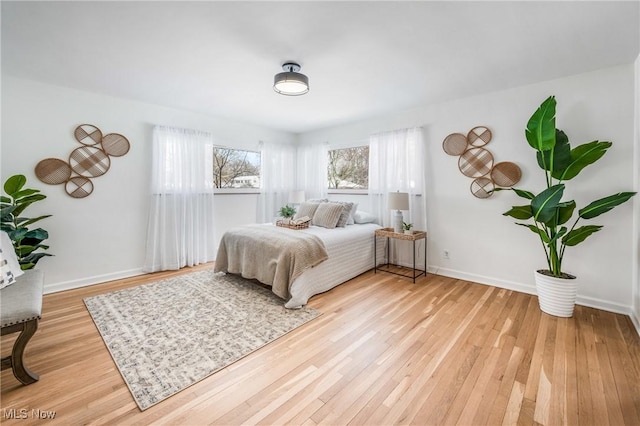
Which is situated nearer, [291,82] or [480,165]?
[291,82]

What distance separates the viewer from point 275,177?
212 inches

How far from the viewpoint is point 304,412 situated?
1475mm

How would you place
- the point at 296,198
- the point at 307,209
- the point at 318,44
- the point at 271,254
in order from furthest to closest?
the point at 296,198
the point at 307,209
the point at 271,254
the point at 318,44

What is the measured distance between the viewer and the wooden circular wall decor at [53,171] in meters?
3.07

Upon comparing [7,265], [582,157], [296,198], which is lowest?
[7,265]

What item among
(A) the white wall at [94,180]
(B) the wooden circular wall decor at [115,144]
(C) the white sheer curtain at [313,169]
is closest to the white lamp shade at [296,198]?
(C) the white sheer curtain at [313,169]

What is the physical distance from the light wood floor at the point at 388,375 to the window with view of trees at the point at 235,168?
107 inches

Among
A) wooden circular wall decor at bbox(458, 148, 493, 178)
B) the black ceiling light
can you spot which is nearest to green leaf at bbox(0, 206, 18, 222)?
the black ceiling light

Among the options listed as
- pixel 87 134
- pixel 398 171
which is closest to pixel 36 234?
pixel 87 134

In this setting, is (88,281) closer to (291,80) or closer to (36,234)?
(36,234)

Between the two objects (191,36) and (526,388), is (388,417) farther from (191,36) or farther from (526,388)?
(191,36)

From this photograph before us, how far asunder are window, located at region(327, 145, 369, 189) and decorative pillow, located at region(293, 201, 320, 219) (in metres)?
1.07

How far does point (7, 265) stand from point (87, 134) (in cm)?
203

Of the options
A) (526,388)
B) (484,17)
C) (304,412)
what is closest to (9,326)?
(304,412)
